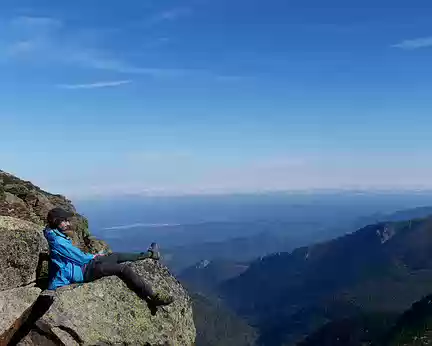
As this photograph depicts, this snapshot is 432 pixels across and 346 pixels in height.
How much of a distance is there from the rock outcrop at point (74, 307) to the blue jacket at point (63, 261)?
2.32 ft

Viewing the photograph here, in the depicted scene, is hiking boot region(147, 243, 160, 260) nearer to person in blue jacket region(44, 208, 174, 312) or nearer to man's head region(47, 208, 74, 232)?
person in blue jacket region(44, 208, 174, 312)

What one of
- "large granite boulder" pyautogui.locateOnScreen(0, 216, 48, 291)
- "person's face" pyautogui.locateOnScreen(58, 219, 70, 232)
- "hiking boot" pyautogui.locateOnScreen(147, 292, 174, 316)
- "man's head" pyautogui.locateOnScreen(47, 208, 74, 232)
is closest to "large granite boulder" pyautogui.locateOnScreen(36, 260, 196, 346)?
"hiking boot" pyautogui.locateOnScreen(147, 292, 174, 316)

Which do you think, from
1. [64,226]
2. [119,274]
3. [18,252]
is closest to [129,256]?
[119,274]

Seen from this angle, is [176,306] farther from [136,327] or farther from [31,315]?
[31,315]

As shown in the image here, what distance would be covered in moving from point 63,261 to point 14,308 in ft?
8.19

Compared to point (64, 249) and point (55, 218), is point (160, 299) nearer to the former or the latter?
point (64, 249)

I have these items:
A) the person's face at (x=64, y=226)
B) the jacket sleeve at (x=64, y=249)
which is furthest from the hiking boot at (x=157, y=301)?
the person's face at (x=64, y=226)

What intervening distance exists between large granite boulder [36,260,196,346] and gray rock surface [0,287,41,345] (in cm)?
121

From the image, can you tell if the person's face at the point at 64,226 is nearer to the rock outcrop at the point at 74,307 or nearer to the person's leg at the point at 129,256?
the person's leg at the point at 129,256

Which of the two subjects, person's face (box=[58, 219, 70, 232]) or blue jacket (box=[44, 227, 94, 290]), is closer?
blue jacket (box=[44, 227, 94, 290])

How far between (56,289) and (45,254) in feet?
9.68

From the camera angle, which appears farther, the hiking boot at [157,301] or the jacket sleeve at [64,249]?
the hiking boot at [157,301]

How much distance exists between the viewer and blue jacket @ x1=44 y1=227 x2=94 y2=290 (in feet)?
64.7

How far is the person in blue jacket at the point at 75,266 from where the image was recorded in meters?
19.8
